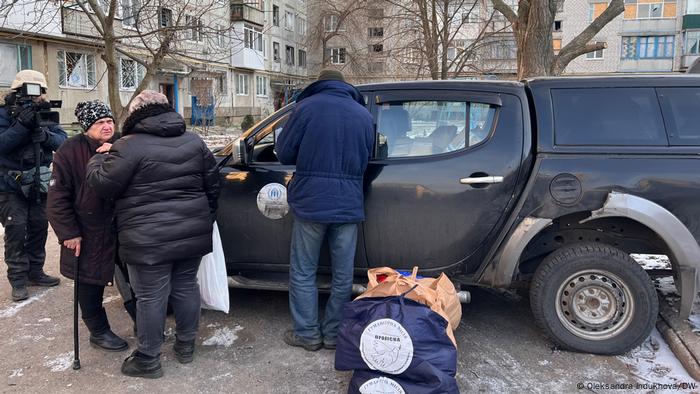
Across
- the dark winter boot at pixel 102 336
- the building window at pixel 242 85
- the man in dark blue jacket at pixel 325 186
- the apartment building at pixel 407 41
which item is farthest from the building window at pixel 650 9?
the dark winter boot at pixel 102 336

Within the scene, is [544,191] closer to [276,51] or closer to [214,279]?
[214,279]

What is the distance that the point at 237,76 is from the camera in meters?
37.8

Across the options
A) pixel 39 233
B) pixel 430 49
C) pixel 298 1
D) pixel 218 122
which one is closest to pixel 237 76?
pixel 218 122

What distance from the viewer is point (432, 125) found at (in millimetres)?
3840

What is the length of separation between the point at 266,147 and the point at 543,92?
6.64 ft

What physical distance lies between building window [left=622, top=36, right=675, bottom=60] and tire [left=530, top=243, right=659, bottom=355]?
46519mm

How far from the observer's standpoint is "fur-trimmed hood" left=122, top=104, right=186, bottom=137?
3.17 m

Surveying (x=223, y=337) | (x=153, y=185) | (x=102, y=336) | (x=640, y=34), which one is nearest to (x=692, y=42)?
(x=640, y=34)

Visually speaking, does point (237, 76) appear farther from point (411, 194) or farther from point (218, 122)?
point (411, 194)

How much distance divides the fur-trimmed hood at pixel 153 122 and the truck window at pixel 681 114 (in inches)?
122

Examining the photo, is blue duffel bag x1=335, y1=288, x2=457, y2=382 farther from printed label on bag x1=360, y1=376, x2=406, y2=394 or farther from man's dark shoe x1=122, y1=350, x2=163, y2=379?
man's dark shoe x1=122, y1=350, x2=163, y2=379

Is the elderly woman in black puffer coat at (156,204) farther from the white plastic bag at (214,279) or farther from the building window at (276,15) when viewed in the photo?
the building window at (276,15)

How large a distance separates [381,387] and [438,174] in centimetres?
148

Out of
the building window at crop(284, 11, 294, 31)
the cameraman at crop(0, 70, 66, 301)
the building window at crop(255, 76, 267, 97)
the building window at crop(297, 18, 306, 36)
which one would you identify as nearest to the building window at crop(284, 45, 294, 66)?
the building window at crop(284, 11, 294, 31)
